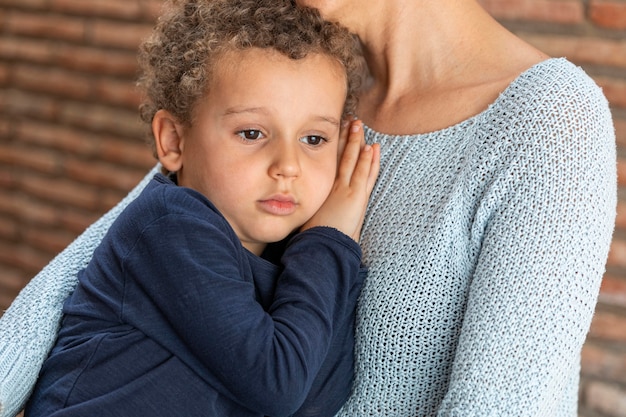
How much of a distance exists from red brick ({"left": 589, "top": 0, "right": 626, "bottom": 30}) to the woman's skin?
1.93 feet

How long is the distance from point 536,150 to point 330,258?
31cm

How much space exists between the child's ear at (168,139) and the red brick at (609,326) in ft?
3.54

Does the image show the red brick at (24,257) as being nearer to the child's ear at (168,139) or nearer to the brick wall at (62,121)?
the brick wall at (62,121)

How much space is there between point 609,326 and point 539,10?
0.74 m

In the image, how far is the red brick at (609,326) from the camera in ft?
5.82

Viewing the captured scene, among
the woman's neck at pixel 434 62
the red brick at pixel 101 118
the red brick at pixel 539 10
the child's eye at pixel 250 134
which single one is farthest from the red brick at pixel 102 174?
the child's eye at pixel 250 134

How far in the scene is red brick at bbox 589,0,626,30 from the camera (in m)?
1.67

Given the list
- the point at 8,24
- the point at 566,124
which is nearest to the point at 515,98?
the point at 566,124

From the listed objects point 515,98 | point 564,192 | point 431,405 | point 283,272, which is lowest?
point 431,405

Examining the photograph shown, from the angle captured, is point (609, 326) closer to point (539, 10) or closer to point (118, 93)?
point (539, 10)

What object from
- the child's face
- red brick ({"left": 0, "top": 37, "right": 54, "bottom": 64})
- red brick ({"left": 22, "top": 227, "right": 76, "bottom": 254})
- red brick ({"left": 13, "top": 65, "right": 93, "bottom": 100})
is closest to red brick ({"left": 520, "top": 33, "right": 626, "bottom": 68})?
the child's face

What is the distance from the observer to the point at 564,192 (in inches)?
37.9

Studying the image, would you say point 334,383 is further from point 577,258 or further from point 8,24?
point 8,24

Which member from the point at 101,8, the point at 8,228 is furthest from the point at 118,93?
the point at 8,228
